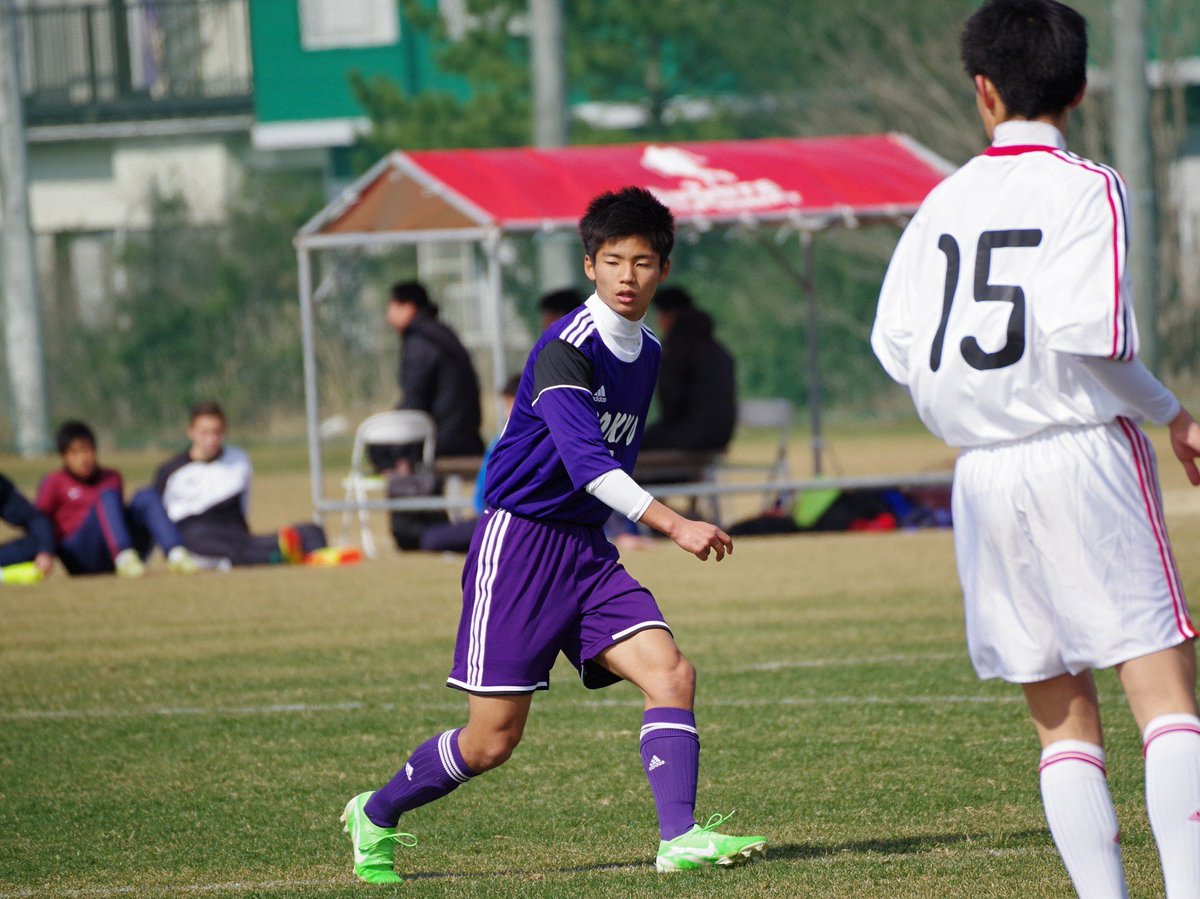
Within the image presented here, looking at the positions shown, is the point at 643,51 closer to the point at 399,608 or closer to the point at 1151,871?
the point at 399,608

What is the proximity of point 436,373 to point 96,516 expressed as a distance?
8.82ft

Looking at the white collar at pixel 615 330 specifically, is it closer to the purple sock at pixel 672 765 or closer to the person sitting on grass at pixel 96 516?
the purple sock at pixel 672 765

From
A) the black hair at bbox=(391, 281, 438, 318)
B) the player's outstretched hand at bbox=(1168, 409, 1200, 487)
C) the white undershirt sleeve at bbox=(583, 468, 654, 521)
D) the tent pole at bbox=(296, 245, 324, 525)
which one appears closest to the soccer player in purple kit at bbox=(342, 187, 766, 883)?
the white undershirt sleeve at bbox=(583, 468, 654, 521)

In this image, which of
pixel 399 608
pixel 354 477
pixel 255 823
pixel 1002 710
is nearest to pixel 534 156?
pixel 354 477

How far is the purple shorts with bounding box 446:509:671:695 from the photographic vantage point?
4.61 meters

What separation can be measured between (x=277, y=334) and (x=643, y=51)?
8.00 meters

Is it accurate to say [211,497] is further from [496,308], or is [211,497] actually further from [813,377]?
[813,377]

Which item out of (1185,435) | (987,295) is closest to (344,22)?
(987,295)

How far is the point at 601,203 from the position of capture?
15.4 ft

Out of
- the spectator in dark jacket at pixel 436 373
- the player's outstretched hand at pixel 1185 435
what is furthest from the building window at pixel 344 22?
the player's outstretched hand at pixel 1185 435

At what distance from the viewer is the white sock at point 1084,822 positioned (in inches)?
139

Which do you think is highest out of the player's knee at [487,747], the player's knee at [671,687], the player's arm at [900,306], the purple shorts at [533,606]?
the player's arm at [900,306]

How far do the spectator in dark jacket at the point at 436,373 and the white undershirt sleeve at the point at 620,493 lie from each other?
29.9 ft

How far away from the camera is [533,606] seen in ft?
15.2
